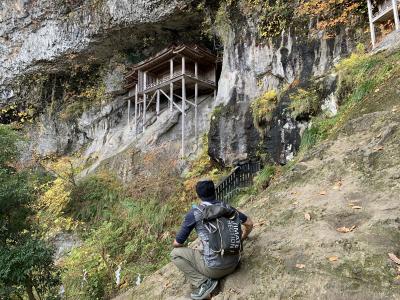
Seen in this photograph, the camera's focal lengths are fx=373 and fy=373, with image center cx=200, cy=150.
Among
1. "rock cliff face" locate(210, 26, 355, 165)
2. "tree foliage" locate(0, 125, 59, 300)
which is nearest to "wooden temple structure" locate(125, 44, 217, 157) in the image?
"rock cliff face" locate(210, 26, 355, 165)

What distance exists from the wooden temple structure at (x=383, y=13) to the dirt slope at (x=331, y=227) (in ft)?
21.0

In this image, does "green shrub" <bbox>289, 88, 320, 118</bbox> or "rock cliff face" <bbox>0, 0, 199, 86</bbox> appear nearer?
"green shrub" <bbox>289, 88, 320, 118</bbox>

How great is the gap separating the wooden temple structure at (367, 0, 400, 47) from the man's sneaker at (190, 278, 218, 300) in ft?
36.5

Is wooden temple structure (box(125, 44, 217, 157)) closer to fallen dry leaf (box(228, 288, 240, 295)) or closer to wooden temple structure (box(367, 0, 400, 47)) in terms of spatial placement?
wooden temple structure (box(367, 0, 400, 47))

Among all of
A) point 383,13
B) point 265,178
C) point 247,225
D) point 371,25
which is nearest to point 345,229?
point 247,225

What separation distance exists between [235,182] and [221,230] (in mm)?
9288

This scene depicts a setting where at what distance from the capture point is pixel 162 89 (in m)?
23.5

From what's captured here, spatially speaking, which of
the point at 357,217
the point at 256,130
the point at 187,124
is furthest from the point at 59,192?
the point at 357,217

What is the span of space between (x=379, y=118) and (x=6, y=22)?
27513 mm

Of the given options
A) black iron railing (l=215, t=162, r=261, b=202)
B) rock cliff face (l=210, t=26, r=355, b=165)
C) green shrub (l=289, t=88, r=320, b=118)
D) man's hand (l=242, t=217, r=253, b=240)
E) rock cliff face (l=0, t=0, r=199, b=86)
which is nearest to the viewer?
man's hand (l=242, t=217, r=253, b=240)

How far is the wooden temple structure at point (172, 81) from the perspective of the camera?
21.4 meters

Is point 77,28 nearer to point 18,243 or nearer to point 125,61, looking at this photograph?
point 125,61

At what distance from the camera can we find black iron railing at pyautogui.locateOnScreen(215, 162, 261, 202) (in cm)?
1250

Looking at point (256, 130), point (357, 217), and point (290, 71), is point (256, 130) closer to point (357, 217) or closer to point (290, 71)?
point (290, 71)
